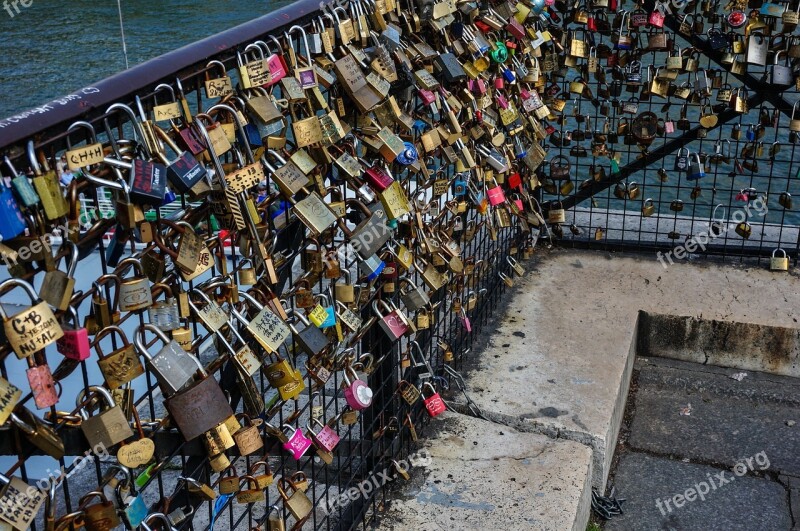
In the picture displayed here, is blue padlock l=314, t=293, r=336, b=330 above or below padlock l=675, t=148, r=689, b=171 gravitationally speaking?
above

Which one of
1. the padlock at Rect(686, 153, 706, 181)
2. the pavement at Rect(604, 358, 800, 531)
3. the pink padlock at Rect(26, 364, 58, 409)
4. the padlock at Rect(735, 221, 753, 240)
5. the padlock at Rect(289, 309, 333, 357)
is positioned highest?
the pink padlock at Rect(26, 364, 58, 409)

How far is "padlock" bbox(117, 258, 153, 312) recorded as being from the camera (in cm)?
161

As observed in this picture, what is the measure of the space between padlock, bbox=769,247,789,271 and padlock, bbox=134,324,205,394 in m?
3.96

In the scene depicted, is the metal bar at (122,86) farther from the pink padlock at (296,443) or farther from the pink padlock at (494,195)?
the pink padlock at (494,195)

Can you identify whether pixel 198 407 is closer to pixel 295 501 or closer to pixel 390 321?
pixel 295 501

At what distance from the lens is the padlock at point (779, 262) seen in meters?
4.87

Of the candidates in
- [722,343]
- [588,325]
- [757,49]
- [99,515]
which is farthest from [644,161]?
[99,515]

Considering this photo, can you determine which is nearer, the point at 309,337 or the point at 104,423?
the point at 104,423

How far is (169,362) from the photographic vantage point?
66.5 inches

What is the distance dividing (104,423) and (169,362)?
18 cm

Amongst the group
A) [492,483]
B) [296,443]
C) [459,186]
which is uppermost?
[459,186]

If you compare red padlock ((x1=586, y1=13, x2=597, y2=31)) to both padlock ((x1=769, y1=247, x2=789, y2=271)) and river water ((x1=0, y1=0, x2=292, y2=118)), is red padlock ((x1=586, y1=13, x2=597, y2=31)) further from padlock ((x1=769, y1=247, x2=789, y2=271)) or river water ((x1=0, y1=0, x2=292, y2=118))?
river water ((x1=0, y1=0, x2=292, y2=118))

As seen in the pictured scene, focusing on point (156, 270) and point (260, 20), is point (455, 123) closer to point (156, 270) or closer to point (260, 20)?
point (260, 20)

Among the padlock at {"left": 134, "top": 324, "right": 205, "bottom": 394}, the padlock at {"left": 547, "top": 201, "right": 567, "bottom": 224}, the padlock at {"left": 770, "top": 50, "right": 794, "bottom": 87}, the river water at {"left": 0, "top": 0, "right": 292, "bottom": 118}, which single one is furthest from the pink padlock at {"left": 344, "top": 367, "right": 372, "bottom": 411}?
the river water at {"left": 0, "top": 0, "right": 292, "bottom": 118}
